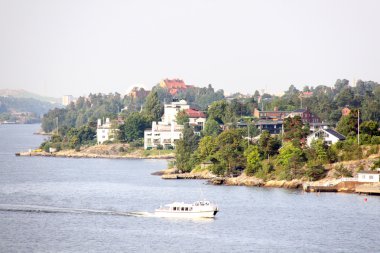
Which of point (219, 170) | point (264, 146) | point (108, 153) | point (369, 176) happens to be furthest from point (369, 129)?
point (108, 153)

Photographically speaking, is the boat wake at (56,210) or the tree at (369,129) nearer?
the boat wake at (56,210)

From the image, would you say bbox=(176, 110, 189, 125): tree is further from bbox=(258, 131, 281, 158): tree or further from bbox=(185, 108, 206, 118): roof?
bbox=(258, 131, 281, 158): tree

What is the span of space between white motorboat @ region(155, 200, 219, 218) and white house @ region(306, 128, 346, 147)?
29.9 m

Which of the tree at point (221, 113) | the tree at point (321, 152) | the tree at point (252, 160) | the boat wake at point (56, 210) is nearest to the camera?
the boat wake at point (56, 210)

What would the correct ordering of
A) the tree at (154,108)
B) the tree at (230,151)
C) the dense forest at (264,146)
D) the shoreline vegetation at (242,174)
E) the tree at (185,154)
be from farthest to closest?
the tree at (154,108) → the tree at (185,154) → the tree at (230,151) → the dense forest at (264,146) → the shoreline vegetation at (242,174)

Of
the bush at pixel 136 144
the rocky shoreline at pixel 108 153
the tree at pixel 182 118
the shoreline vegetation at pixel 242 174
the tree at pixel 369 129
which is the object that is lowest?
the shoreline vegetation at pixel 242 174

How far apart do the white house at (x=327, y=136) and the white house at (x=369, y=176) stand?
15359 millimetres

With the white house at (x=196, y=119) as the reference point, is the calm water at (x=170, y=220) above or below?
below

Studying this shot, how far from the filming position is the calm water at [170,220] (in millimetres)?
52094

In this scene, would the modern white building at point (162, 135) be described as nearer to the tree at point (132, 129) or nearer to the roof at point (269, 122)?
the tree at point (132, 129)

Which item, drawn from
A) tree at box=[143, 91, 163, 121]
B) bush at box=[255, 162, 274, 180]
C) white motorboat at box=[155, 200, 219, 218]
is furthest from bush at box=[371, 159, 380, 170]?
tree at box=[143, 91, 163, 121]

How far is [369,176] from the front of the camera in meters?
72.9

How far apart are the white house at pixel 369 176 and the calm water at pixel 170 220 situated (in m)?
2.67

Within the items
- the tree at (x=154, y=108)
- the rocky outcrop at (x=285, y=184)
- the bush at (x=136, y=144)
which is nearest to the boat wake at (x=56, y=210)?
the rocky outcrop at (x=285, y=184)
